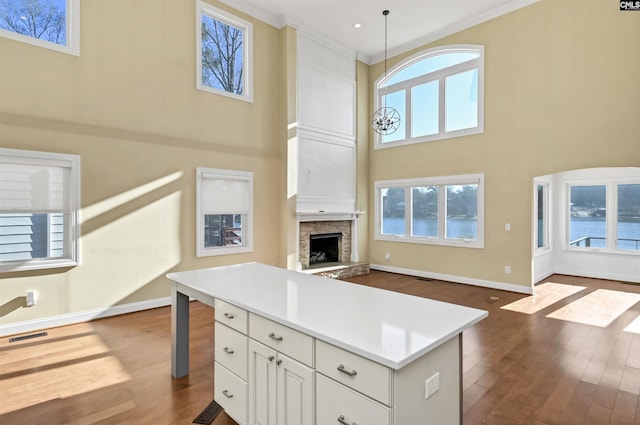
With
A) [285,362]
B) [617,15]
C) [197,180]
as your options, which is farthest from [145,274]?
[617,15]

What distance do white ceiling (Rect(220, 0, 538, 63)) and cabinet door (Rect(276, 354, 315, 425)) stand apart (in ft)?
19.6

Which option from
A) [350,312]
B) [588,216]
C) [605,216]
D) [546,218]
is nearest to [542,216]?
[546,218]

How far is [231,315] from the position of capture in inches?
82.2

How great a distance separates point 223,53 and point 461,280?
593 cm

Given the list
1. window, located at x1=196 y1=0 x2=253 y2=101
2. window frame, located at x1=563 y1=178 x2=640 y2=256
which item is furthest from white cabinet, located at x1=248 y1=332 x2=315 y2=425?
window frame, located at x1=563 y1=178 x2=640 y2=256

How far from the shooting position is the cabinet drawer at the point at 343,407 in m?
1.30

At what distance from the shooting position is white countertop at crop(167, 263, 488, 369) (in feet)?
4.52

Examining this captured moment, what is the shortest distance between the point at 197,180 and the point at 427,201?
4.47 metres

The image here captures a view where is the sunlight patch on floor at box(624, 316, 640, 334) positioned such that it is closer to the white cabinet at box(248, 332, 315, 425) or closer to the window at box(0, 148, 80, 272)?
the white cabinet at box(248, 332, 315, 425)

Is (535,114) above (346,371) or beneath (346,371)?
above

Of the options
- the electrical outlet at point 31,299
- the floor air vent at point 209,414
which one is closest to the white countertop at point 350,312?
the floor air vent at point 209,414

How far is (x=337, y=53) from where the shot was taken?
23.8 feet

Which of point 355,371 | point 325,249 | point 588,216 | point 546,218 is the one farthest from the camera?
point 325,249

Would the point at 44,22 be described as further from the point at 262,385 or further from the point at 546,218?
the point at 546,218
